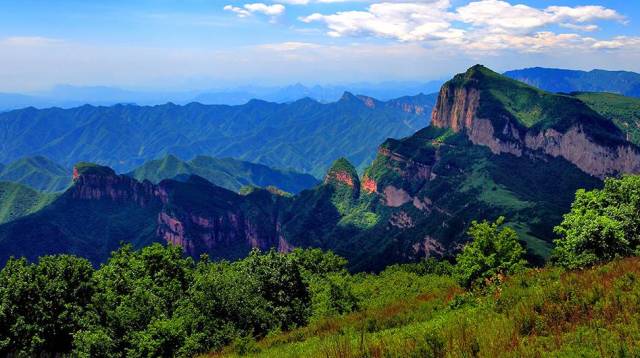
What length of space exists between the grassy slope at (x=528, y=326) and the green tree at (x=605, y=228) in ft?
24.0

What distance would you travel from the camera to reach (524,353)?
46.7 feet

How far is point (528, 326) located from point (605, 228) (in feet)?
57.4

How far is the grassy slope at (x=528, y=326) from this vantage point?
1465 centimetres

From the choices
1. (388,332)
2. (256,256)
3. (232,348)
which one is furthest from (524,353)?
(256,256)

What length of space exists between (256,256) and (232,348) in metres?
26.0

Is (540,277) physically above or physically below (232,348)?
above

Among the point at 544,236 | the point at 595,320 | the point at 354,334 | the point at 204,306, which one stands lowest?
the point at 544,236

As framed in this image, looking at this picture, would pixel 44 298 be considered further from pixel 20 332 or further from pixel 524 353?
pixel 524 353

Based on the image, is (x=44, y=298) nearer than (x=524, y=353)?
No

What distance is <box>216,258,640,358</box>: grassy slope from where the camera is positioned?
14.6 meters

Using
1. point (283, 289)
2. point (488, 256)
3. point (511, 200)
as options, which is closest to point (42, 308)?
point (283, 289)

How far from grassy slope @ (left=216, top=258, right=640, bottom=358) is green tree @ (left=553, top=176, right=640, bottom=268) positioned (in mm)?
7326

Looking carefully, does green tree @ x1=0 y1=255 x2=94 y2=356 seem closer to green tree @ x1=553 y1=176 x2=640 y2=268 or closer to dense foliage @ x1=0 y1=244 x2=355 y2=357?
dense foliage @ x1=0 y1=244 x2=355 y2=357

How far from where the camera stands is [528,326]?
1694cm
